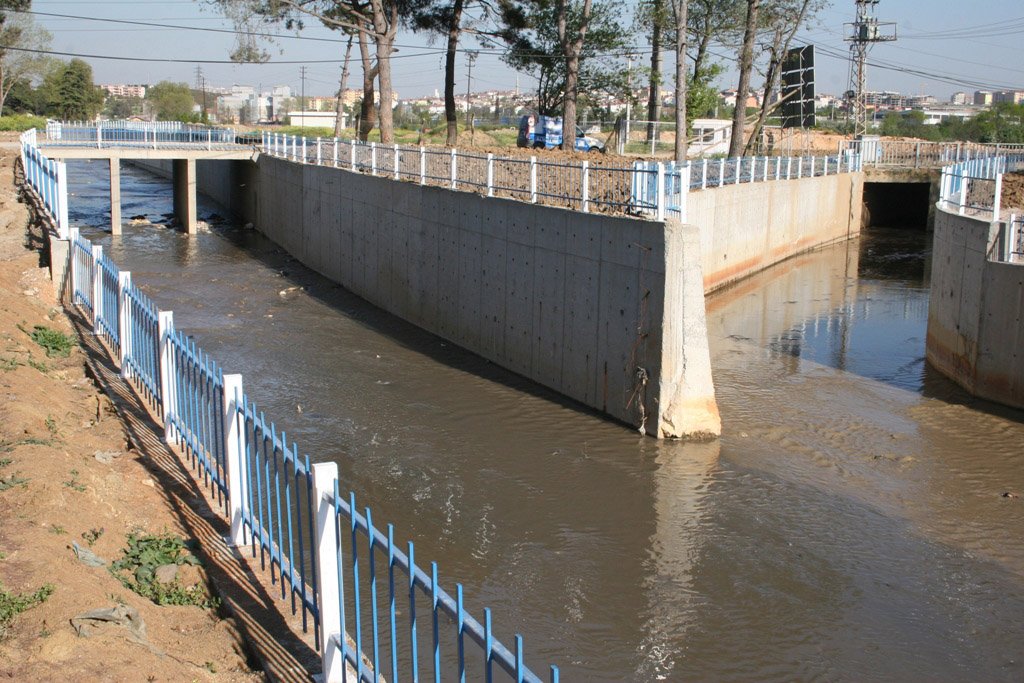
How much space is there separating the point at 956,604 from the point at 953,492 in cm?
328

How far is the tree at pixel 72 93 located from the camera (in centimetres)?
9019

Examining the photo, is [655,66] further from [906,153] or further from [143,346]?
[143,346]

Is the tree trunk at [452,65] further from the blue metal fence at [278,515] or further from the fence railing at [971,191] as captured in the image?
the blue metal fence at [278,515]

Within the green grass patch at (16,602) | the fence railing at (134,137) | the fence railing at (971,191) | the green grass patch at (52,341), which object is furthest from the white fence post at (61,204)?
the fence railing at (134,137)

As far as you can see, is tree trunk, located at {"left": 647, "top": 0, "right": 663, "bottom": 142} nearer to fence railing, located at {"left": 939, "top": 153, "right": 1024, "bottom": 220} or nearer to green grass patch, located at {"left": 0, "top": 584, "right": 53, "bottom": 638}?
fence railing, located at {"left": 939, "top": 153, "right": 1024, "bottom": 220}

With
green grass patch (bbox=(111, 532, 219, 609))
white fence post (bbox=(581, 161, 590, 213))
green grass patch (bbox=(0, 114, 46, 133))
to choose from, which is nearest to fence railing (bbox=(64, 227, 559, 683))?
green grass patch (bbox=(111, 532, 219, 609))

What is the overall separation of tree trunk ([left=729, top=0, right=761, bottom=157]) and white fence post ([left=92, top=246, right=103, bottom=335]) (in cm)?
2886

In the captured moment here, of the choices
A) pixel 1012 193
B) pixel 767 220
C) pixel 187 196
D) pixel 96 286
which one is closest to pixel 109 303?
pixel 96 286

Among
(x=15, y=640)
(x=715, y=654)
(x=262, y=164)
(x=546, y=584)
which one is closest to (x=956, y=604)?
(x=715, y=654)

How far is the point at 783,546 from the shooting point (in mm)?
10945

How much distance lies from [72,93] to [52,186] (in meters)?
81.7

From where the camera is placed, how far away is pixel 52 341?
11.2 m

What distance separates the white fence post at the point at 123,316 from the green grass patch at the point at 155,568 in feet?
13.0

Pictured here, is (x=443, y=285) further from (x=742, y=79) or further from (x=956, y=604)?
(x=742, y=79)
